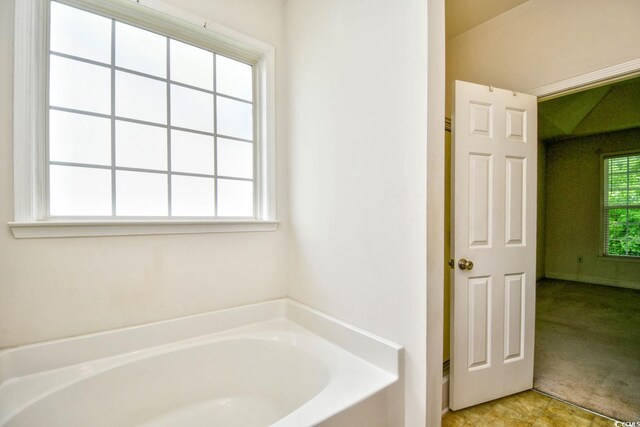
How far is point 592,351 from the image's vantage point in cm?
232

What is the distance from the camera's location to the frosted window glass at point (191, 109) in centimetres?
166

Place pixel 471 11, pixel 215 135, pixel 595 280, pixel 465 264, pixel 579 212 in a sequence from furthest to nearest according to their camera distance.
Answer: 1. pixel 579 212
2. pixel 595 280
3. pixel 471 11
4. pixel 215 135
5. pixel 465 264

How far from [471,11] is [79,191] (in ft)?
9.45

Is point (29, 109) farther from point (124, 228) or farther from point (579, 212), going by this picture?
point (579, 212)

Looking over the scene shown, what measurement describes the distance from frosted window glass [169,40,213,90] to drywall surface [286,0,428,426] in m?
0.58

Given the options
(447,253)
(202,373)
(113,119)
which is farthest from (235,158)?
(447,253)

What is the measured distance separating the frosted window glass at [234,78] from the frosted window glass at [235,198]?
0.62 meters

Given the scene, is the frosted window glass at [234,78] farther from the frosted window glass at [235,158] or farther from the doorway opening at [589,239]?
the doorway opening at [589,239]

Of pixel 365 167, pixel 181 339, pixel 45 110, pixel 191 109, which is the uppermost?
pixel 191 109

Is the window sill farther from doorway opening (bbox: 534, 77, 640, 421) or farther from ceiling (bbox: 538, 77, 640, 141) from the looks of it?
ceiling (bbox: 538, 77, 640, 141)

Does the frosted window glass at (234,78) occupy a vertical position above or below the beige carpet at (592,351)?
above

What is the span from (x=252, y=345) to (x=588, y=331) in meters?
3.39

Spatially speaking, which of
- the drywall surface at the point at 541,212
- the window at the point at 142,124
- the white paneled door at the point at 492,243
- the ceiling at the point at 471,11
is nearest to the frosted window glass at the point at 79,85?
the window at the point at 142,124

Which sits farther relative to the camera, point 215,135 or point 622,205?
point 622,205
